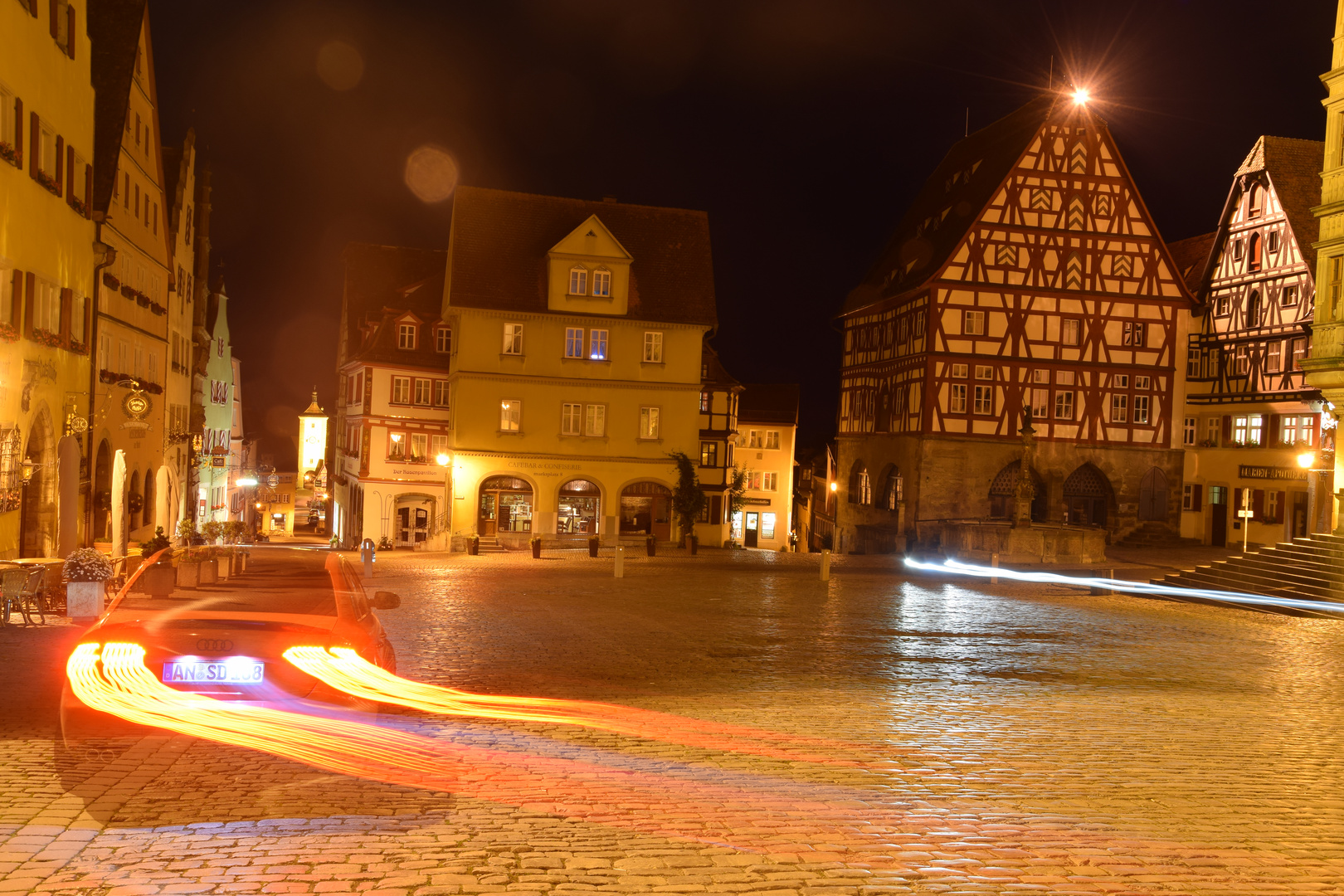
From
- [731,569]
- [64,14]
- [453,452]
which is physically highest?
[64,14]

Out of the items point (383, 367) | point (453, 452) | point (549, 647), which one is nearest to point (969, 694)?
point (549, 647)

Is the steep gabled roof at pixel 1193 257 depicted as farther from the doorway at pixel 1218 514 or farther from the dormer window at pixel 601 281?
the dormer window at pixel 601 281

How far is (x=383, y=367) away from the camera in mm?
48250

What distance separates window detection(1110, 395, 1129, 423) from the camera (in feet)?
156

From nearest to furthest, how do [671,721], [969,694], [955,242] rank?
[671,721]
[969,694]
[955,242]

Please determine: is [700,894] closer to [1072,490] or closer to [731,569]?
[731,569]

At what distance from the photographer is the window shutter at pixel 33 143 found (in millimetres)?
21734

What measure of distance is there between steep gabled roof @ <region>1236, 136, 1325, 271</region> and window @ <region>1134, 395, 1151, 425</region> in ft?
26.1

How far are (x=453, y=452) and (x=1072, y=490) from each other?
25612 mm

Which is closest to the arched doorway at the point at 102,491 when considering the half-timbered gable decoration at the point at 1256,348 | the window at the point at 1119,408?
the window at the point at 1119,408

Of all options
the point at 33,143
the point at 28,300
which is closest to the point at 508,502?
the point at 28,300

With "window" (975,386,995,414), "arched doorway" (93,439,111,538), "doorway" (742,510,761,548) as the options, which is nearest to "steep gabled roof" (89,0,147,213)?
"arched doorway" (93,439,111,538)

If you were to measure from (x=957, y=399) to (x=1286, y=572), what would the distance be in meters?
21.2

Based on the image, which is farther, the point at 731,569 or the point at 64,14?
the point at 731,569
